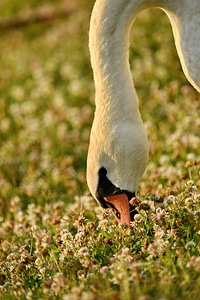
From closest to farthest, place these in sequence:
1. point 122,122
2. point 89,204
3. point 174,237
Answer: point 174,237, point 122,122, point 89,204

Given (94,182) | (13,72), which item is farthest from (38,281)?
(13,72)

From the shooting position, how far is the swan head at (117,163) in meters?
5.82

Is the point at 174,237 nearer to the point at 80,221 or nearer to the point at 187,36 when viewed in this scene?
the point at 80,221

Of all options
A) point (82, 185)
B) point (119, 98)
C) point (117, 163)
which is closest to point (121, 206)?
point (117, 163)

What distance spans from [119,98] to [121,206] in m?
0.85

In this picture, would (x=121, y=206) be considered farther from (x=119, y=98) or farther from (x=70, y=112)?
(x=70, y=112)

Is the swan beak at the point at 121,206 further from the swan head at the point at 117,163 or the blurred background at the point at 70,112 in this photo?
the blurred background at the point at 70,112

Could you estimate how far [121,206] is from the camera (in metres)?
5.78

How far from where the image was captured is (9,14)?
84.1ft

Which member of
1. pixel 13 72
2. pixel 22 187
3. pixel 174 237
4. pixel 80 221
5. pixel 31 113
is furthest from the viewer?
pixel 13 72

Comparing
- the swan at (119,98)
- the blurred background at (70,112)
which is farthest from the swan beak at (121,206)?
the blurred background at (70,112)

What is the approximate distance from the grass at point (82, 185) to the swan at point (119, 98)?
20 cm

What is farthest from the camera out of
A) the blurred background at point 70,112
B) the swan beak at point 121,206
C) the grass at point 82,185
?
the blurred background at point 70,112

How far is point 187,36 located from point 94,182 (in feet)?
4.26
